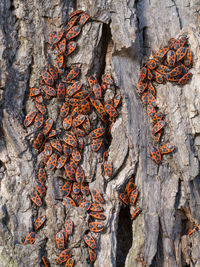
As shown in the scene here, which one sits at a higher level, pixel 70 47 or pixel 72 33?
pixel 72 33

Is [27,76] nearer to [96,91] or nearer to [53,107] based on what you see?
[53,107]

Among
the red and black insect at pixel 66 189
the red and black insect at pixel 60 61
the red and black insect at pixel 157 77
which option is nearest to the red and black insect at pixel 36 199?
the red and black insect at pixel 66 189

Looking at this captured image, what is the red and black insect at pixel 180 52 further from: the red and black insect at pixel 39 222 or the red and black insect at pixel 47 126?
the red and black insect at pixel 39 222

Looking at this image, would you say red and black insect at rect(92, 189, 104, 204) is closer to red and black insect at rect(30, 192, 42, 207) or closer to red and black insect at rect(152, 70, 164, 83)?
red and black insect at rect(30, 192, 42, 207)

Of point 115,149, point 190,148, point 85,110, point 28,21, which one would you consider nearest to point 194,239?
point 190,148

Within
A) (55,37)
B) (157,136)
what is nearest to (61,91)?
(55,37)

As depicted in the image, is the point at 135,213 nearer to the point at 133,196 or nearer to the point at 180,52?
the point at 133,196
